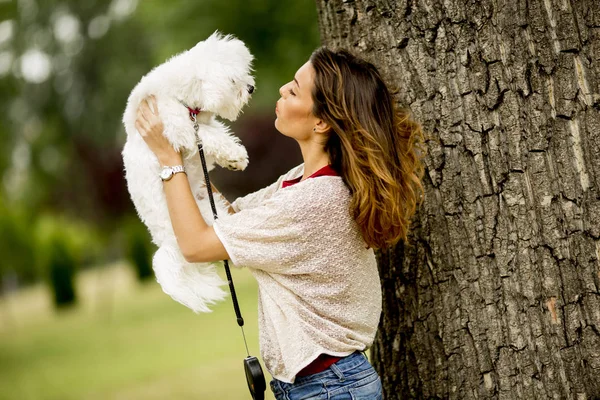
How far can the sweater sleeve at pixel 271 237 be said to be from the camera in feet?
6.89

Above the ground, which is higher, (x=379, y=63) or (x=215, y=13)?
(x=215, y=13)

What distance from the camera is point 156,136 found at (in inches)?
89.7

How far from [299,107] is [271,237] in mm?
488

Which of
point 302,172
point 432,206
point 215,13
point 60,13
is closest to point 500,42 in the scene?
point 432,206

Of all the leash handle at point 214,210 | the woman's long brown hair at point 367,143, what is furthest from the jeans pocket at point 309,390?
the woman's long brown hair at point 367,143

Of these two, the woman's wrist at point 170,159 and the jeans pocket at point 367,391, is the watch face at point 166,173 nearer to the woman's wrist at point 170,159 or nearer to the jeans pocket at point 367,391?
the woman's wrist at point 170,159

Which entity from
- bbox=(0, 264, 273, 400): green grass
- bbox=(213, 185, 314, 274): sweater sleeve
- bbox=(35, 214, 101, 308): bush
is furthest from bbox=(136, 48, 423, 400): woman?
bbox=(35, 214, 101, 308): bush

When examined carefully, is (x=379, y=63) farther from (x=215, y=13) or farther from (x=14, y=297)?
(x=14, y=297)

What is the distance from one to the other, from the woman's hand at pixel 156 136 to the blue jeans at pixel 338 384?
0.85m

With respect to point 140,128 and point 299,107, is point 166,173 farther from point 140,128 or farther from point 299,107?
point 299,107

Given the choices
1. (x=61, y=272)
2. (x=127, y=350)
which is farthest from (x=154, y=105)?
(x=61, y=272)

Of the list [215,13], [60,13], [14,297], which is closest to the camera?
[215,13]

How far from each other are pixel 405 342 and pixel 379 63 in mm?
1107

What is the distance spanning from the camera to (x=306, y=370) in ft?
7.09
